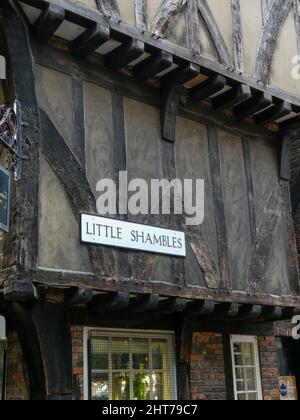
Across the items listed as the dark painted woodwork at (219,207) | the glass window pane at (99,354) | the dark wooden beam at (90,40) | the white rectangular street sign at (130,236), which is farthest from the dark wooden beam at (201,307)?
the dark wooden beam at (90,40)

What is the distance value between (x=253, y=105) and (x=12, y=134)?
12.5 feet

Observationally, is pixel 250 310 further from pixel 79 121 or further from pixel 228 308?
pixel 79 121

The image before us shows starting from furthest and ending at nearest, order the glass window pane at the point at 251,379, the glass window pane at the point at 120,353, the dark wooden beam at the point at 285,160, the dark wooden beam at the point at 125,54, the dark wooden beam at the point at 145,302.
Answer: the dark wooden beam at the point at 285,160
the glass window pane at the point at 251,379
the glass window pane at the point at 120,353
the dark wooden beam at the point at 125,54
the dark wooden beam at the point at 145,302

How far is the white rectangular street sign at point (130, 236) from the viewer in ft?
20.8

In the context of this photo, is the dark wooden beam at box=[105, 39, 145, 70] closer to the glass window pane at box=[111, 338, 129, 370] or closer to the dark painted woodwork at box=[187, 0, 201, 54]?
the dark painted woodwork at box=[187, 0, 201, 54]

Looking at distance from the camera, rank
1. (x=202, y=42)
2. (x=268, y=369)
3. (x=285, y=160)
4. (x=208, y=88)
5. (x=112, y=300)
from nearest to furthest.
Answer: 1. (x=112, y=300)
2. (x=202, y=42)
3. (x=208, y=88)
4. (x=268, y=369)
5. (x=285, y=160)

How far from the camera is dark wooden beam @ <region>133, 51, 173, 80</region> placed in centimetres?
697

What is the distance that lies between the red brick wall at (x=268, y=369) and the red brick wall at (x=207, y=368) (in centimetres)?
82

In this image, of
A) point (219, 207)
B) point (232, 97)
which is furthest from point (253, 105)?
point (219, 207)

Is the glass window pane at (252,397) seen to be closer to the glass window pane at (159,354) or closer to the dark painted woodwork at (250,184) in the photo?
the glass window pane at (159,354)

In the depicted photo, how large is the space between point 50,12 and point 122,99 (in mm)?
1422

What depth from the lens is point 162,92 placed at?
295 inches

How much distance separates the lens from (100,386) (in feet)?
22.7

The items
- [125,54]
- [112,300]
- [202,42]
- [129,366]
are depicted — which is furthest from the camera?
[202,42]
